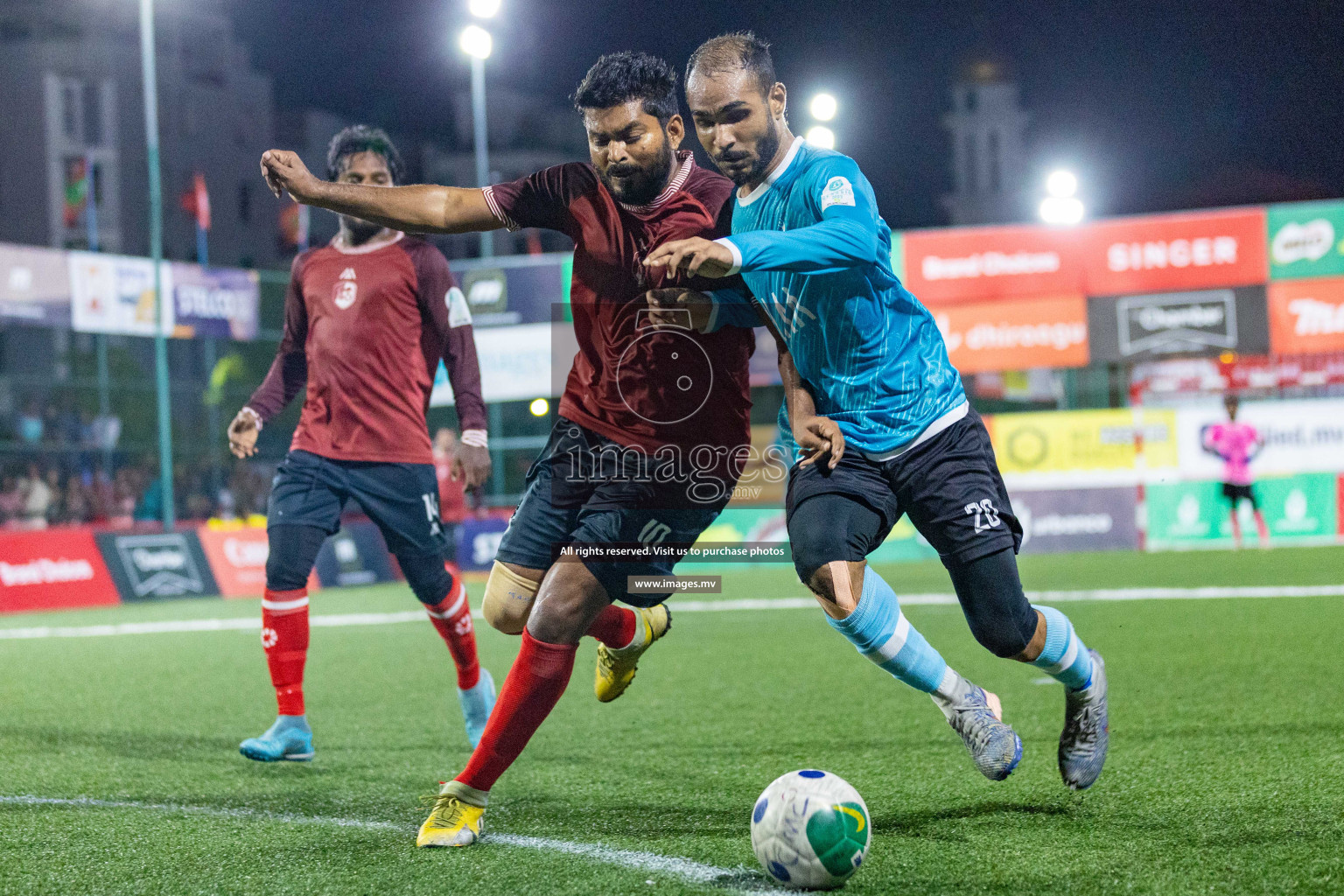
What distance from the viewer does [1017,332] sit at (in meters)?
21.3

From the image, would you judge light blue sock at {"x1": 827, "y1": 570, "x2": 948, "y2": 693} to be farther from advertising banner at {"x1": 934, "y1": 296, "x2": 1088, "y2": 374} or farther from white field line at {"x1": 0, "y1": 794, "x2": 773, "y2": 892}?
advertising banner at {"x1": 934, "y1": 296, "x2": 1088, "y2": 374}

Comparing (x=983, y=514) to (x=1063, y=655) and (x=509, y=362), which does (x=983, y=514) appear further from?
(x=509, y=362)

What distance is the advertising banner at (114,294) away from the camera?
20062 millimetres

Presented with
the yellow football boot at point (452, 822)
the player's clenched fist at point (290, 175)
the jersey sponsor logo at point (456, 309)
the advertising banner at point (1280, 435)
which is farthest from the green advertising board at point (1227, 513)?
the player's clenched fist at point (290, 175)

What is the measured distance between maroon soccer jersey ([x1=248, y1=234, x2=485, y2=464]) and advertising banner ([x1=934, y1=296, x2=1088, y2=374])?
16478mm

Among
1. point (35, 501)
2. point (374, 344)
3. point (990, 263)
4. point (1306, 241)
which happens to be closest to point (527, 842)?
point (374, 344)

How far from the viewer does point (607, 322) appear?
13.2ft

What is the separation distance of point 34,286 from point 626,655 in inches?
703

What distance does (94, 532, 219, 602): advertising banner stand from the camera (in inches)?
584

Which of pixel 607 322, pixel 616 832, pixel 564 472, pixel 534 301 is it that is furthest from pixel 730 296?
pixel 534 301

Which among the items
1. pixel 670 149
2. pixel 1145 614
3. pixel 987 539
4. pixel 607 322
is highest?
pixel 670 149

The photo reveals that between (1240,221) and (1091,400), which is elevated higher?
(1240,221)

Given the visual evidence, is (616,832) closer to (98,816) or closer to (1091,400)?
(98,816)

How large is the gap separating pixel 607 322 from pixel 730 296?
0.40 meters
